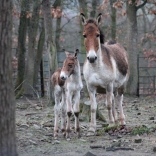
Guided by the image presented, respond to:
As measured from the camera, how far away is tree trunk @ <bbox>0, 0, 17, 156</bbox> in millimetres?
5934

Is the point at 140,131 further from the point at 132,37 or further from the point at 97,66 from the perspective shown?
the point at 132,37

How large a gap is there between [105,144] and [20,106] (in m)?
7.83

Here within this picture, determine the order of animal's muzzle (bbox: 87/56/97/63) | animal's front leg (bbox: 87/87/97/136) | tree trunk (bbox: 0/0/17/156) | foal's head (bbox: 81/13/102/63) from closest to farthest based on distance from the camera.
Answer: tree trunk (bbox: 0/0/17/156)
animal's muzzle (bbox: 87/56/97/63)
foal's head (bbox: 81/13/102/63)
animal's front leg (bbox: 87/87/97/136)

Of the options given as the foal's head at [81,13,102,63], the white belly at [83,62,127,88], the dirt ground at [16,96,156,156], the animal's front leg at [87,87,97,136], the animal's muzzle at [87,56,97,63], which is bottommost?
the dirt ground at [16,96,156,156]

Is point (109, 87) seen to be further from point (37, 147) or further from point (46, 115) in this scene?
point (46, 115)

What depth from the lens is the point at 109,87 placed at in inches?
396

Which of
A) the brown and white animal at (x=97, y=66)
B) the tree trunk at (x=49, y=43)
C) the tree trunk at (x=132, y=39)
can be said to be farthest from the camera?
the tree trunk at (x=132, y=39)

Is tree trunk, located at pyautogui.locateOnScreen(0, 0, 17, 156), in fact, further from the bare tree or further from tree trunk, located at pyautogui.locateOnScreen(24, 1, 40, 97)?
the bare tree

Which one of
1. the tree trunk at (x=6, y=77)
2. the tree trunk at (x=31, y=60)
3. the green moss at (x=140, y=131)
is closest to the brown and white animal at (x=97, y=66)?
the green moss at (x=140, y=131)

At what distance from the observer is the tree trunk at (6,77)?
19.5ft

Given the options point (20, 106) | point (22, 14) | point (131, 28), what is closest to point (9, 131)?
point (20, 106)

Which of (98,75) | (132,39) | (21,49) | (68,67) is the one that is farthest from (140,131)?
(132,39)

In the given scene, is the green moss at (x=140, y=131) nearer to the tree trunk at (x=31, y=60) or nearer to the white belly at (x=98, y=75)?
the white belly at (x=98, y=75)

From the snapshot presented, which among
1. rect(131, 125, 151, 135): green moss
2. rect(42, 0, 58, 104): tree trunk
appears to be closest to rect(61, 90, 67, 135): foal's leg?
rect(131, 125, 151, 135): green moss
